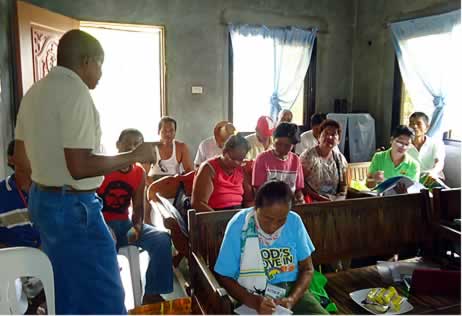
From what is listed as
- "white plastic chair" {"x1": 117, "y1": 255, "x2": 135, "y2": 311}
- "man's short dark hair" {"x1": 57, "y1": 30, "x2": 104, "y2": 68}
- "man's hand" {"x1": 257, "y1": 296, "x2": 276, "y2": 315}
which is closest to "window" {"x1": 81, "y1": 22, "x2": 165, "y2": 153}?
"white plastic chair" {"x1": 117, "y1": 255, "x2": 135, "y2": 311}

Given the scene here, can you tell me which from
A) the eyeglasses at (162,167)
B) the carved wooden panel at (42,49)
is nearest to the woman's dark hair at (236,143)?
the eyeglasses at (162,167)

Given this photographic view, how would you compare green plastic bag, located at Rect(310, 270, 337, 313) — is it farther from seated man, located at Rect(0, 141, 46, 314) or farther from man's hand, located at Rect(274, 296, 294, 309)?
seated man, located at Rect(0, 141, 46, 314)

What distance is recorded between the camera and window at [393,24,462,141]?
3.85 meters

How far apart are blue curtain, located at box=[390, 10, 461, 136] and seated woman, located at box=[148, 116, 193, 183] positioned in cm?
247

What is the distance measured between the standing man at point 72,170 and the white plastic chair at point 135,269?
0.76m

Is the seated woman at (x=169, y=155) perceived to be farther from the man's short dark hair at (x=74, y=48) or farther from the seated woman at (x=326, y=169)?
the man's short dark hair at (x=74, y=48)

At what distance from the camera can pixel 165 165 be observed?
345 cm

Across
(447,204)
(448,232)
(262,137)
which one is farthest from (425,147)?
(448,232)

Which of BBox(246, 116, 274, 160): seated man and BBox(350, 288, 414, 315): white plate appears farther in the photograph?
BBox(246, 116, 274, 160): seated man

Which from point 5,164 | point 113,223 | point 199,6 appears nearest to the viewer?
point 113,223

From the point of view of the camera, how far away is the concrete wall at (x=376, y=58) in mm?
4594

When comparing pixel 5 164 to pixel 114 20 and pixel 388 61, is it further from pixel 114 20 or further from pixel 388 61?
pixel 388 61

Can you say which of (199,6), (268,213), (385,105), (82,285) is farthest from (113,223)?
(385,105)

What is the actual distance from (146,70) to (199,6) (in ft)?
3.39
